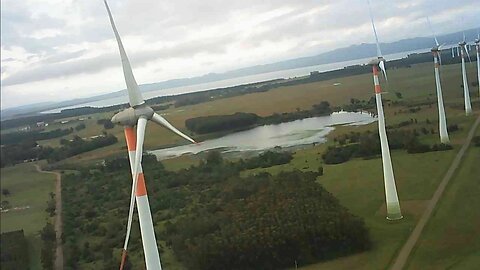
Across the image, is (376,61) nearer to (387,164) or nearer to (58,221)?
(387,164)

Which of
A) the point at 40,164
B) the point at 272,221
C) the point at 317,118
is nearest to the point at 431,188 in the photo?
the point at 272,221

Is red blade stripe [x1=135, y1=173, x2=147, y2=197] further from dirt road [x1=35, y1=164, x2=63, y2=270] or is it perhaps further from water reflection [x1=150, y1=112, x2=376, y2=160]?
water reflection [x1=150, y1=112, x2=376, y2=160]

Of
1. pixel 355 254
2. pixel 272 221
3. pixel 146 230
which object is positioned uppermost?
pixel 146 230

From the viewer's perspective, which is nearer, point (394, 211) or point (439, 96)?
point (394, 211)

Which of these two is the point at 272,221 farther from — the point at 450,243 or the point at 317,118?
the point at 317,118

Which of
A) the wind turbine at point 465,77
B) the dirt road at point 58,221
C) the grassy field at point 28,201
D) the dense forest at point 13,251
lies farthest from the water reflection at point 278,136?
the dense forest at point 13,251

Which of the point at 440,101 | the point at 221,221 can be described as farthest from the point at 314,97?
the point at 221,221

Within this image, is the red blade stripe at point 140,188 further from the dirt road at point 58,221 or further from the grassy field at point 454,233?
the dirt road at point 58,221
